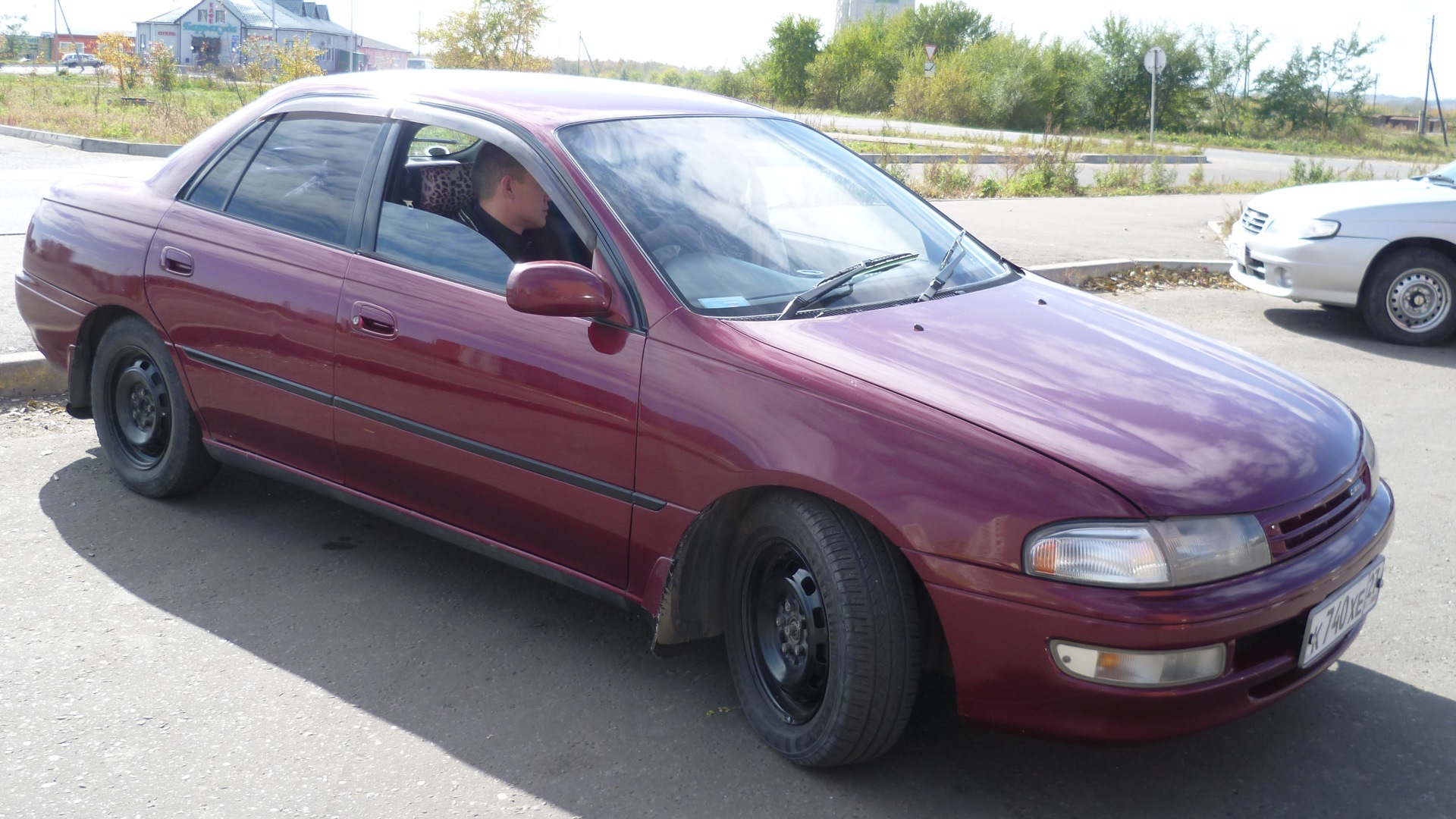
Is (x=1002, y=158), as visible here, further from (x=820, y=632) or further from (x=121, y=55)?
(x=121, y=55)

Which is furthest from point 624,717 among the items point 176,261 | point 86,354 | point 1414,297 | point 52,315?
point 1414,297

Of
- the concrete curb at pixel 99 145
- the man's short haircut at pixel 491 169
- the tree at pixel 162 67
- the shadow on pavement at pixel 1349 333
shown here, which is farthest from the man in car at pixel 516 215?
the tree at pixel 162 67

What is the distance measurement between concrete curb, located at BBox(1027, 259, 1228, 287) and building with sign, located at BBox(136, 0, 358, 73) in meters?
82.9

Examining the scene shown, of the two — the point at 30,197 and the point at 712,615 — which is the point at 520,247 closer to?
the point at 712,615

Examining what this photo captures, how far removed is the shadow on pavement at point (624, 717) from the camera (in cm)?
284

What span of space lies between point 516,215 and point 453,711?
4.51ft

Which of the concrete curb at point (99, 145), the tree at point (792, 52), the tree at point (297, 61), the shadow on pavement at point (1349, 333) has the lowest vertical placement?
the shadow on pavement at point (1349, 333)

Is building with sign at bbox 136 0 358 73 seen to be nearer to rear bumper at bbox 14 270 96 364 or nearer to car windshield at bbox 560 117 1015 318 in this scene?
rear bumper at bbox 14 270 96 364

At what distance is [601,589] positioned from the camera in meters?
3.24

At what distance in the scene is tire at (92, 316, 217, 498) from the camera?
4.31 metres

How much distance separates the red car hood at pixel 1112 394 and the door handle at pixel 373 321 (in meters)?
1.11

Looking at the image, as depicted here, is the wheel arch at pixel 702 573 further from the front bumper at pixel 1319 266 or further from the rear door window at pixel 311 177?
the front bumper at pixel 1319 266

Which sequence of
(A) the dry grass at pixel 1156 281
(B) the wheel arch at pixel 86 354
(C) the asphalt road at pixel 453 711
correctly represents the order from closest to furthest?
(C) the asphalt road at pixel 453 711 < (B) the wheel arch at pixel 86 354 < (A) the dry grass at pixel 1156 281

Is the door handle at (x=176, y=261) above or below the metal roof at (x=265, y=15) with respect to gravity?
below
